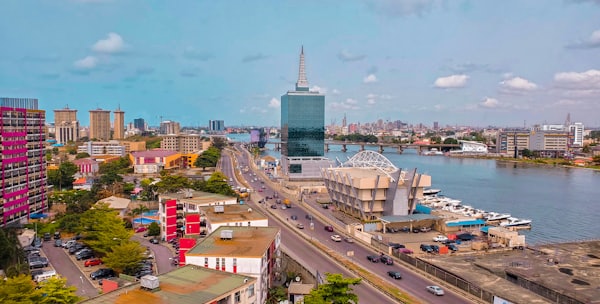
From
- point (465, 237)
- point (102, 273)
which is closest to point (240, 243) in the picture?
point (102, 273)

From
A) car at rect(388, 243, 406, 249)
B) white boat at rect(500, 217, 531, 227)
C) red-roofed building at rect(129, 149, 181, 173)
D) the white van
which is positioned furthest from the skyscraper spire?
the white van

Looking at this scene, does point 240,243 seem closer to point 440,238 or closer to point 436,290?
point 436,290

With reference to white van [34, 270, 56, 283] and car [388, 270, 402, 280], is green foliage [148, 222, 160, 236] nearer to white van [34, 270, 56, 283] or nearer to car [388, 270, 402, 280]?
white van [34, 270, 56, 283]

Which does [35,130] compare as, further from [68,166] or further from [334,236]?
[334,236]

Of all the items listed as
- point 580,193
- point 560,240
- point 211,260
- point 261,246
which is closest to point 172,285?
point 211,260

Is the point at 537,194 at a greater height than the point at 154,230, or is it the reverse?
the point at 154,230

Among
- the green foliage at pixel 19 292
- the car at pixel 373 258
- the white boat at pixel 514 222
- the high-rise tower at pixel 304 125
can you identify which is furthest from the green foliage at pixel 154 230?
the high-rise tower at pixel 304 125

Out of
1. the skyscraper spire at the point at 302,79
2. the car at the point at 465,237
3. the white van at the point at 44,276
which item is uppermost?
the skyscraper spire at the point at 302,79

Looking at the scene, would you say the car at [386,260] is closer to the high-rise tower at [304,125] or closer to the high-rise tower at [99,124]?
the high-rise tower at [304,125]
